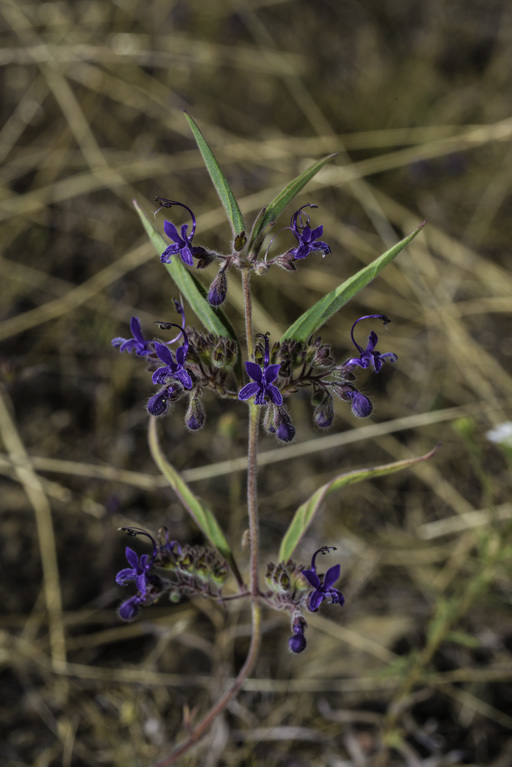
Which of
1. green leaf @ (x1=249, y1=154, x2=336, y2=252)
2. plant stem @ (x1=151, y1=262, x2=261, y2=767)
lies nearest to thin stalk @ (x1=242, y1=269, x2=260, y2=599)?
plant stem @ (x1=151, y1=262, x2=261, y2=767)

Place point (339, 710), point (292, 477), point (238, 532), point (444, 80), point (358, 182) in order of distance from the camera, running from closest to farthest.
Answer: point (339, 710) < point (238, 532) < point (292, 477) < point (358, 182) < point (444, 80)

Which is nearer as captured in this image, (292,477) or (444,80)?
(292,477)

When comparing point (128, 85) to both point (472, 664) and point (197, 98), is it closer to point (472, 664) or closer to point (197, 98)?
point (197, 98)

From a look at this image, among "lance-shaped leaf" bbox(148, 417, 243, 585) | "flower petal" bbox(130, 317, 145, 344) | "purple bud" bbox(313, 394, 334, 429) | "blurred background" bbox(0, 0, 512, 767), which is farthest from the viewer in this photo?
"blurred background" bbox(0, 0, 512, 767)

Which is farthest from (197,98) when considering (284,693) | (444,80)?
(284,693)

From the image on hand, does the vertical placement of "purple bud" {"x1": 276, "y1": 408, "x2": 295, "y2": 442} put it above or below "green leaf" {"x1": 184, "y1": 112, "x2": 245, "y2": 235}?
below

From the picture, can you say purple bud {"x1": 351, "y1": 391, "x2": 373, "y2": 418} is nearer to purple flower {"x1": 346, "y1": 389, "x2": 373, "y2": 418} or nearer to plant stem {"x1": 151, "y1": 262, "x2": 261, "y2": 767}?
purple flower {"x1": 346, "y1": 389, "x2": 373, "y2": 418}
